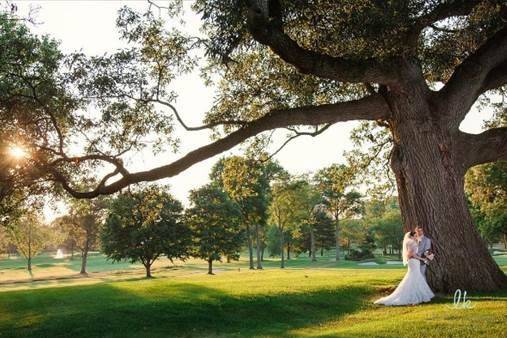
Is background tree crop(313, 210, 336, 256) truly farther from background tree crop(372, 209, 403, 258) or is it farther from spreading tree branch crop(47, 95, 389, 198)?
spreading tree branch crop(47, 95, 389, 198)

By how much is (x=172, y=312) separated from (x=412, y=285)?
24.6 ft

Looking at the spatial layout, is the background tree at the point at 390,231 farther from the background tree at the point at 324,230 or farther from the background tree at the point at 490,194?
the background tree at the point at 490,194

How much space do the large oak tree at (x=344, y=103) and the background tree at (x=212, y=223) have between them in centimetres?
3751

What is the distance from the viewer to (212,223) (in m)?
56.5

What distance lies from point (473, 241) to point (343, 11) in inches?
341

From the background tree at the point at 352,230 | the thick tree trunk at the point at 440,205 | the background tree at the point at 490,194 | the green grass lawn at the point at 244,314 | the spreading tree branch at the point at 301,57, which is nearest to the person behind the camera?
the green grass lawn at the point at 244,314

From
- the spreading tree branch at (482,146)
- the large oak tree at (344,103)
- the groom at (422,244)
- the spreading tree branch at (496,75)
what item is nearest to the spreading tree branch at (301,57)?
the large oak tree at (344,103)

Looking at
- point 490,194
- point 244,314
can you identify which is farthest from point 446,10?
point 490,194

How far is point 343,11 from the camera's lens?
13.9m

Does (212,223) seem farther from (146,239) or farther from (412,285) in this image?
(412,285)

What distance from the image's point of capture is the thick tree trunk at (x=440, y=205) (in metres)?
16.5

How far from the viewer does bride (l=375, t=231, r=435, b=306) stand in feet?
51.1

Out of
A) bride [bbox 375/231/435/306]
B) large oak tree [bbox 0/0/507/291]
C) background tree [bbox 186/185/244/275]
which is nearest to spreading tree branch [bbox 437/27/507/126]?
large oak tree [bbox 0/0/507/291]

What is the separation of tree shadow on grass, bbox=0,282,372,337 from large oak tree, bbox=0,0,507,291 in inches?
152
